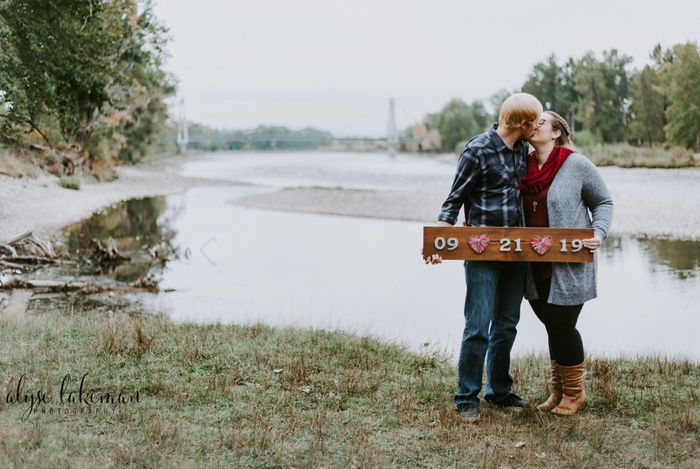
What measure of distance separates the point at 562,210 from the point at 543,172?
25 cm

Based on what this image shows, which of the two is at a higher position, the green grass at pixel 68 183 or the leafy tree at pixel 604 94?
the leafy tree at pixel 604 94

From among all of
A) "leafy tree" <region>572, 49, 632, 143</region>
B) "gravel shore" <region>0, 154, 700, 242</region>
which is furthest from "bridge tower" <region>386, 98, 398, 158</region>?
"gravel shore" <region>0, 154, 700, 242</region>

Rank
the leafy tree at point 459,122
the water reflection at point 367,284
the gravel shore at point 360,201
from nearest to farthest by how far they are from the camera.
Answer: the water reflection at point 367,284, the gravel shore at point 360,201, the leafy tree at point 459,122

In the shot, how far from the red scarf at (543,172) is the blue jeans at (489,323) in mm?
482

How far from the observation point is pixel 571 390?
174 inches

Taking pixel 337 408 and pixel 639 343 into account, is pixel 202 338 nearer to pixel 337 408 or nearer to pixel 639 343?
pixel 337 408

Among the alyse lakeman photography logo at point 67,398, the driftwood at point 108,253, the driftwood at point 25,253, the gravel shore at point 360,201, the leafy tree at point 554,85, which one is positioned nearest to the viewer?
the alyse lakeman photography logo at point 67,398

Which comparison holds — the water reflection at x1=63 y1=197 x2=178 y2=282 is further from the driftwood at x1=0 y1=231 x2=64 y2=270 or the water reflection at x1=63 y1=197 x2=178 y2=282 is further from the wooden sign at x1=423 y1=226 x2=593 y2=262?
the wooden sign at x1=423 y1=226 x2=593 y2=262

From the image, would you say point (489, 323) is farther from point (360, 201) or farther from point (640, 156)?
point (640, 156)

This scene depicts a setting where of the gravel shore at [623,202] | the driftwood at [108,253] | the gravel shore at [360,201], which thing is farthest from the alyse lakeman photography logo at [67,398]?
the gravel shore at [623,202]

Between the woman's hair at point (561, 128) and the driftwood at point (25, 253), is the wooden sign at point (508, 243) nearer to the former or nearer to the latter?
the woman's hair at point (561, 128)

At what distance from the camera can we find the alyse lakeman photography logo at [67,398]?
424 cm

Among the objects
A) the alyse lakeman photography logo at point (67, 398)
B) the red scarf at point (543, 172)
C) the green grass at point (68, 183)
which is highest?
the red scarf at point (543, 172)

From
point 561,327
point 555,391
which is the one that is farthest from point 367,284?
point 561,327
